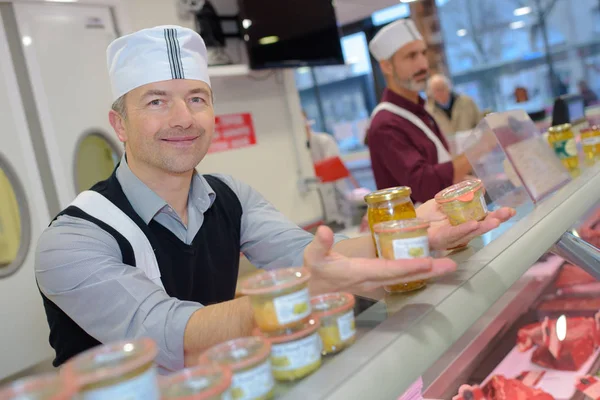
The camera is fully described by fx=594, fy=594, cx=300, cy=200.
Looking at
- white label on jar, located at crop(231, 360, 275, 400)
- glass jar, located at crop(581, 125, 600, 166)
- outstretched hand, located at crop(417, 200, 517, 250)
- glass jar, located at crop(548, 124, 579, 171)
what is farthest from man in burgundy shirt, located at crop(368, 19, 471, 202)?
white label on jar, located at crop(231, 360, 275, 400)

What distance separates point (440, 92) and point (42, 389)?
707 centimetres

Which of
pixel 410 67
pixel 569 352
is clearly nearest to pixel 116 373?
pixel 569 352

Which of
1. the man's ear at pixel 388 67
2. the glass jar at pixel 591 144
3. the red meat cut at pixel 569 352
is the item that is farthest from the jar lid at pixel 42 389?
the man's ear at pixel 388 67

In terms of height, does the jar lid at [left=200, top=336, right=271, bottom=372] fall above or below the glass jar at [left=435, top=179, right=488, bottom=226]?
below

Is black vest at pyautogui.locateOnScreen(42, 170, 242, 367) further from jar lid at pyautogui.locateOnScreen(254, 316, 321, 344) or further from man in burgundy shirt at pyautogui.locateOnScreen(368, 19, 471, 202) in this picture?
man in burgundy shirt at pyautogui.locateOnScreen(368, 19, 471, 202)

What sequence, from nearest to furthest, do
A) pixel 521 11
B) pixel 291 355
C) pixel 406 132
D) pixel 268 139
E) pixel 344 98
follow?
pixel 291 355
pixel 406 132
pixel 268 139
pixel 521 11
pixel 344 98

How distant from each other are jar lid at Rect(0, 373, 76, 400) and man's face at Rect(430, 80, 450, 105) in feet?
23.0

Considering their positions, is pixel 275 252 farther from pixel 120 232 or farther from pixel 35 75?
pixel 35 75

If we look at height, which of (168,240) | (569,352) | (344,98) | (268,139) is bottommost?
(569,352)

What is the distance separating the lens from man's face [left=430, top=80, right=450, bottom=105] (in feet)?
23.6

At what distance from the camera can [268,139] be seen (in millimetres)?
4918

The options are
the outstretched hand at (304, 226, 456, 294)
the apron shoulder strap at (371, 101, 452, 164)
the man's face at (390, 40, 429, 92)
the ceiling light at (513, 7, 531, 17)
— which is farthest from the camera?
the ceiling light at (513, 7, 531, 17)

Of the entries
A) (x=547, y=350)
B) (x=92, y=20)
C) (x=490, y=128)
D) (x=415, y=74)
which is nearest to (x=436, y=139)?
(x=415, y=74)

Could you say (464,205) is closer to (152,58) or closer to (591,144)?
(152,58)
